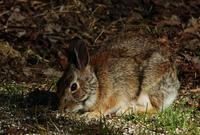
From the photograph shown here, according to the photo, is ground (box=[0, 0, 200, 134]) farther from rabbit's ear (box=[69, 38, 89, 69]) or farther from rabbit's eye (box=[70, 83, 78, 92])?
rabbit's ear (box=[69, 38, 89, 69])

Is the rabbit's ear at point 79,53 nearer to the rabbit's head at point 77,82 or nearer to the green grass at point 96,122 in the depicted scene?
the rabbit's head at point 77,82

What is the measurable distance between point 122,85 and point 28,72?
5.72 ft

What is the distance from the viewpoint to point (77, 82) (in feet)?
25.1

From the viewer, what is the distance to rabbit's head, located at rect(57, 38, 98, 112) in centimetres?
747

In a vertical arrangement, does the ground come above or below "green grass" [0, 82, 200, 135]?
above

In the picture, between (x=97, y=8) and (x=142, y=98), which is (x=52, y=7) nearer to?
(x=97, y=8)

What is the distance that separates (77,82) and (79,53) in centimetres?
32

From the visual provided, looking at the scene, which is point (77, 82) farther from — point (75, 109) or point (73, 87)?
point (75, 109)

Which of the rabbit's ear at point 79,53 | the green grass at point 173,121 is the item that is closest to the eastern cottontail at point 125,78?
the rabbit's ear at point 79,53

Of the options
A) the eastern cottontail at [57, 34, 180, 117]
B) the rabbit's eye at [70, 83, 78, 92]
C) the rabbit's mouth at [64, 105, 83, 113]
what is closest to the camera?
the rabbit's mouth at [64, 105, 83, 113]

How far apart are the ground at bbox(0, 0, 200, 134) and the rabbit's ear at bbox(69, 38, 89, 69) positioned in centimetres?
57

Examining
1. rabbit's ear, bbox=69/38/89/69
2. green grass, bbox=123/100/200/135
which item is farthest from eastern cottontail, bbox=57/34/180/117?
green grass, bbox=123/100/200/135

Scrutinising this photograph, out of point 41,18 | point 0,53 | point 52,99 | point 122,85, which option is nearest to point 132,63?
point 122,85

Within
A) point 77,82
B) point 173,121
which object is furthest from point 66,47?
point 173,121
